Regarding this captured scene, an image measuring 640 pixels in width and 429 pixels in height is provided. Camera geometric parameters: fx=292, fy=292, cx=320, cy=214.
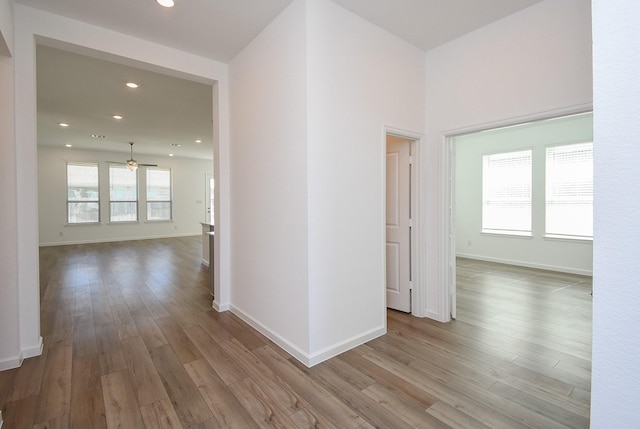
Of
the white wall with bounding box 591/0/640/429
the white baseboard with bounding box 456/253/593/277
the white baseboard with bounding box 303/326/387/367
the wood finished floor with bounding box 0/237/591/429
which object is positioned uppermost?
the white wall with bounding box 591/0/640/429

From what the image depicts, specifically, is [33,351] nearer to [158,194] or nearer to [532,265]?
[532,265]

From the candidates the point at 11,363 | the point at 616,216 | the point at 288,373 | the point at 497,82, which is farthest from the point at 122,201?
the point at 616,216

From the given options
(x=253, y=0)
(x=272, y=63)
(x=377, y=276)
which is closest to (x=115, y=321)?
(x=377, y=276)

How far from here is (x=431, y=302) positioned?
3.40m

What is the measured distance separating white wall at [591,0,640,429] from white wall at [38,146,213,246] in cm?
1171

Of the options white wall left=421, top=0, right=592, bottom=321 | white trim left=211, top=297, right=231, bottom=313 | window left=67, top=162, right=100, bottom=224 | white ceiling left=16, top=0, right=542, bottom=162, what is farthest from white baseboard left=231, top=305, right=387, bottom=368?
window left=67, top=162, right=100, bottom=224

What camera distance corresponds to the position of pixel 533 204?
5.93 m

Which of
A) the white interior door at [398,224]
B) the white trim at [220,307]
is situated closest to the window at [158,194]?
the white trim at [220,307]

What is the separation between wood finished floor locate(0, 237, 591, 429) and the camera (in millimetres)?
1836

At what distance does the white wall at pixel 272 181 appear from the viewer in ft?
8.09

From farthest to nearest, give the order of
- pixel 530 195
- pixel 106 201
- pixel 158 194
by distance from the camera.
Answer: pixel 158 194 → pixel 106 201 → pixel 530 195

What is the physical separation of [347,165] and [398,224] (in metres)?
1.31

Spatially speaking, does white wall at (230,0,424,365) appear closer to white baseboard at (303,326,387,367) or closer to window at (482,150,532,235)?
white baseboard at (303,326,387,367)

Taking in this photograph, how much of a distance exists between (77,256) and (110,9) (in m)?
6.71
